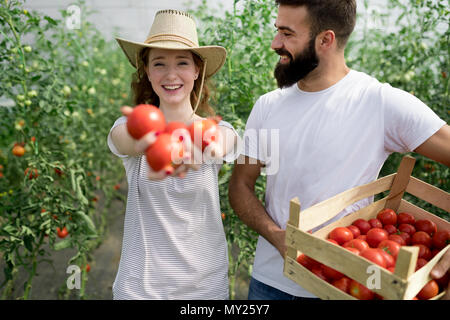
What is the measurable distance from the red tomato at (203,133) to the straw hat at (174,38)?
427mm

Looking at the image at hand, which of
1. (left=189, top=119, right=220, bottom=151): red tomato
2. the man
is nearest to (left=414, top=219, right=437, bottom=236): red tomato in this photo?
the man

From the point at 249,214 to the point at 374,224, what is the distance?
49cm

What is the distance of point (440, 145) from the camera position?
120 centimetres

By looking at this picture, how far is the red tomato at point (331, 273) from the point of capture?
0.93 meters

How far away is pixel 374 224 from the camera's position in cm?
112

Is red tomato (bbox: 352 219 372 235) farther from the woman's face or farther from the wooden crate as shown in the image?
the woman's face

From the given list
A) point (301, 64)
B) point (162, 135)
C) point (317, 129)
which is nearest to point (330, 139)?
point (317, 129)

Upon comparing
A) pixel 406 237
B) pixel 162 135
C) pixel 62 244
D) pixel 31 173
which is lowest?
pixel 62 244

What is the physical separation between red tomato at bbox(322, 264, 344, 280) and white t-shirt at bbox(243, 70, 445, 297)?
38cm

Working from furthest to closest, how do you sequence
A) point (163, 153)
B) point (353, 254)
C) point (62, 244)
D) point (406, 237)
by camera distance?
point (62, 244) < point (406, 237) < point (353, 254) < point (163, 153)

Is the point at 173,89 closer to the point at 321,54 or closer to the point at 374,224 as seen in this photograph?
the point at 321,54

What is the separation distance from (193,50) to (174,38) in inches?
3.6

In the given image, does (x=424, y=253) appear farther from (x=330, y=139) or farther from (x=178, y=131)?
(x=178, y=131)

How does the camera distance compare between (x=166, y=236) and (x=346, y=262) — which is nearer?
(x=346, y=262)
